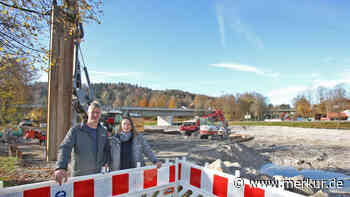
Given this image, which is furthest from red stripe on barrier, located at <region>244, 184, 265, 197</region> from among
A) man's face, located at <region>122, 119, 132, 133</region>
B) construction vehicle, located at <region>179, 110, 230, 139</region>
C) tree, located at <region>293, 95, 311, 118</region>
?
tree, located at <region>293, 95, 311, 118</region>

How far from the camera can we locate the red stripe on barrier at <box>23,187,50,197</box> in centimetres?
239

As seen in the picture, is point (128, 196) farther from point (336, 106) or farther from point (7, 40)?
point (336, 106)

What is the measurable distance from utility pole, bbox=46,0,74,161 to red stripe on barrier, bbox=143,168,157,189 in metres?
5.70

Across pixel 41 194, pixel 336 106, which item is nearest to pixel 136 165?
pixel 41 194

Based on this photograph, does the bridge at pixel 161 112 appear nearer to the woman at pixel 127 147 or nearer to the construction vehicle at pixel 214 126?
the construction vehicle at pixel 214 126

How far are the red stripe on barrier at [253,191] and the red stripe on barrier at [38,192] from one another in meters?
2.43

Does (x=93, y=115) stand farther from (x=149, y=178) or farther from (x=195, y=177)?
(x=195, y=177)

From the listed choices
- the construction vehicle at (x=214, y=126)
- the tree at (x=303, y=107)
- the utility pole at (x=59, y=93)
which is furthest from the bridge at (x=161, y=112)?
the utility pole at (x=59, y=93)

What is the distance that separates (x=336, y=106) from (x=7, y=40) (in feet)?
241

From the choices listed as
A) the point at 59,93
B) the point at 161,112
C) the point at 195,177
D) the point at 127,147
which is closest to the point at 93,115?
the point at 127,147

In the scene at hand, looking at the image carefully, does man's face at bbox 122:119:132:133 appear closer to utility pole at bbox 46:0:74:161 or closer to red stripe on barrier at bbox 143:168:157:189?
red stripe on barrier at bbox 143:168:157:189

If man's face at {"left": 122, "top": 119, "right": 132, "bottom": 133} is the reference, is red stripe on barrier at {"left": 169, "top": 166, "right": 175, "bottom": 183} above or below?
below

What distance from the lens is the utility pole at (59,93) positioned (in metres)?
7.77

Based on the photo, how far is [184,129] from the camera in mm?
30922
